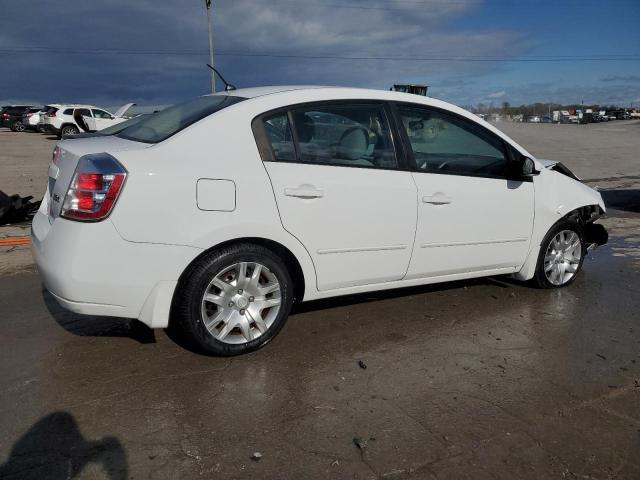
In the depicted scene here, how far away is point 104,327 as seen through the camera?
401 centimetres

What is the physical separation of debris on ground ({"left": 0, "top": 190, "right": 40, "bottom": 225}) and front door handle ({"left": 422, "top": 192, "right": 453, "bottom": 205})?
6.20 m

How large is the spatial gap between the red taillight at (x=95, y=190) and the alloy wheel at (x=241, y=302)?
2.49 ft

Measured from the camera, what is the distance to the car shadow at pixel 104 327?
388cm

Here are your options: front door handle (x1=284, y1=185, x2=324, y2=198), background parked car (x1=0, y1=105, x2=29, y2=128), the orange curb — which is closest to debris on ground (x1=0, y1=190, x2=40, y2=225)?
the orange curb

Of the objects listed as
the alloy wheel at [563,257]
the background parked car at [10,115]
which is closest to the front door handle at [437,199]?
the alloy wheel at [563,257]

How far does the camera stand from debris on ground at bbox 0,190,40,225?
751cm

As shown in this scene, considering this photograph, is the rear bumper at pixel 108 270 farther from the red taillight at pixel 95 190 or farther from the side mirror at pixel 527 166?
the side mirror at pixel 527 166

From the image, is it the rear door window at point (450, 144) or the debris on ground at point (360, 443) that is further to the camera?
the rear door window at point (450, 144)

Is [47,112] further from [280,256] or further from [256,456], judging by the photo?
[256,456]

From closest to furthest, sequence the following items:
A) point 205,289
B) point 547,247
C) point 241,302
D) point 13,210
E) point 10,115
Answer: point 205,289 → point 241,302 → point 547,247 → point 13,210 → point 10,115

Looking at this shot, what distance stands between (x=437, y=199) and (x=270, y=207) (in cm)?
133

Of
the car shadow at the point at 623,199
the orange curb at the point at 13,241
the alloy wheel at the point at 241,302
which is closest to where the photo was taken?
the alloy wheel at the point at 241,302

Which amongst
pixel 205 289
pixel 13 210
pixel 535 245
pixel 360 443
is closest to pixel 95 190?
pixel 205 289

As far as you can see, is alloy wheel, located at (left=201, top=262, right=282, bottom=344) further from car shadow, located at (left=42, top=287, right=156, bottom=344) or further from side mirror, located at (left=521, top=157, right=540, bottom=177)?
side mirror, located at (left=521, top=157, right=540, bottom=177)
